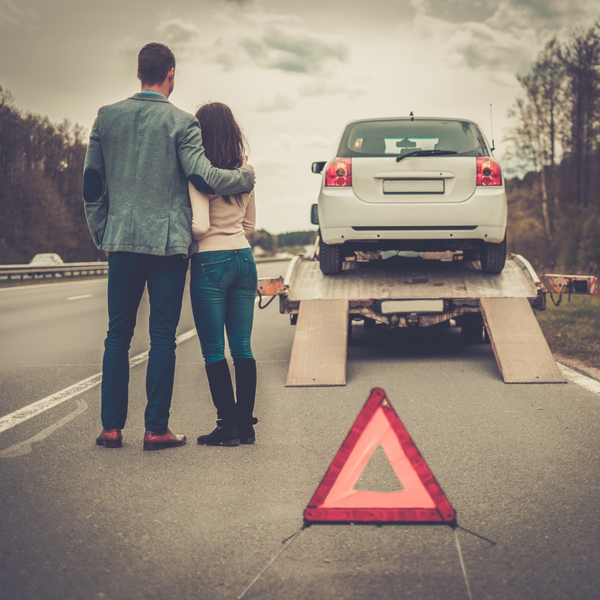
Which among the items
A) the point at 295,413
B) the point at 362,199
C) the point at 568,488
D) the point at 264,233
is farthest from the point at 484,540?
the point at 264,233

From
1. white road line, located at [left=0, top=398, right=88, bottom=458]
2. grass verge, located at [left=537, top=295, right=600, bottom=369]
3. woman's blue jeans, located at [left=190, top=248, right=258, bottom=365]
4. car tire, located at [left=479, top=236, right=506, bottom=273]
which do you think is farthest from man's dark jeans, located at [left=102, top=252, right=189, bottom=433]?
grass verge, located at [left=537, top=295, right=600, bottom=369]

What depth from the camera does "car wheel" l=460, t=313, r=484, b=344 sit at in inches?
322

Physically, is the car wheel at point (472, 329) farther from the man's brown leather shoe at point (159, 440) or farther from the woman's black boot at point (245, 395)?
the man's brown leather shoe at point (159, 440)

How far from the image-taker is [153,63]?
3906 mm

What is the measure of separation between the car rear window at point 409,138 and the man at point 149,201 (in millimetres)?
3006

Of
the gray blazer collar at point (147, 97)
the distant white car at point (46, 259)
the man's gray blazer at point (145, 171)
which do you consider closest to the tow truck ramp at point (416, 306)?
the man's gray blazer at point (145, 171)

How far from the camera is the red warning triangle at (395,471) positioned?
281cm

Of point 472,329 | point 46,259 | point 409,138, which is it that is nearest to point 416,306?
point 409,138

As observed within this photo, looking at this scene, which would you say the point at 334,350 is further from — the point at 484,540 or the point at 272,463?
the point at 484,540

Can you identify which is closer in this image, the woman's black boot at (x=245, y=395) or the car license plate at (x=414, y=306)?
the woman's black boot at (x=245, y=395)

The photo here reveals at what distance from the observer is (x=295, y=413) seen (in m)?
4.91

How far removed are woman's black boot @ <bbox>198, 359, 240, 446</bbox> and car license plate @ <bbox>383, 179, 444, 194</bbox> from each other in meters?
3.07

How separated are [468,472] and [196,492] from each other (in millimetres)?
1385

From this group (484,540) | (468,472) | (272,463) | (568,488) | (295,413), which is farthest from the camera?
(295,413)
